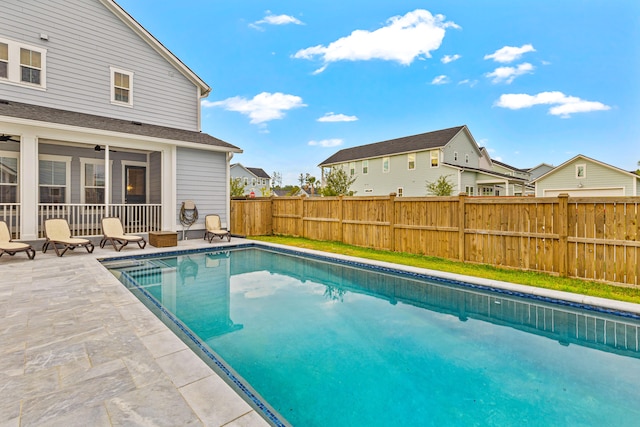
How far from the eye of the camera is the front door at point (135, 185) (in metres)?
12.2

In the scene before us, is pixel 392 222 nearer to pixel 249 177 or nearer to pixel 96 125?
pixel 96 125

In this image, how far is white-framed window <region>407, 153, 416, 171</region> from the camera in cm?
2588

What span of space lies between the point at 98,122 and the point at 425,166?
21.7 meters

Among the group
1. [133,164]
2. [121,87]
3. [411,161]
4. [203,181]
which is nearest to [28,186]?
[133,164]

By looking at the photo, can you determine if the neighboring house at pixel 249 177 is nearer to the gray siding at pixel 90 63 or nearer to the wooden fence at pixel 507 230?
the gray siding at pixel 90 63

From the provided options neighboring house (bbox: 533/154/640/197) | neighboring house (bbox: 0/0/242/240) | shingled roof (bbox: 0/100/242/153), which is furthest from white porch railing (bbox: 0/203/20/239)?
neighboring house (bbox: 533/154/640/197)

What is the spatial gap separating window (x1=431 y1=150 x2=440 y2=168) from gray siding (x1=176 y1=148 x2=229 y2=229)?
17.6m

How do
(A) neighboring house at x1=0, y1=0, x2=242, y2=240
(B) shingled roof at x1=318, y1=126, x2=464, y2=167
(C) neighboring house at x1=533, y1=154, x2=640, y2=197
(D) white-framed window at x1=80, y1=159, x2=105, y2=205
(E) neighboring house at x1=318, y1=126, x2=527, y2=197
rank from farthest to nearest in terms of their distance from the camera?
(B) shingled roof at x1=318, y1=126, x2=464, y2=167
(E) neighboring house at x1=318, y1=126, x2=527, y2=197
(C) neighboring house at x1=533, y1=154, x2=640, y2=197
(D) white-framed window at x1=80, y1=159, x2=105, y2=205
(A) neighboring house at x1=0, y1=0, x2=242, y2=240

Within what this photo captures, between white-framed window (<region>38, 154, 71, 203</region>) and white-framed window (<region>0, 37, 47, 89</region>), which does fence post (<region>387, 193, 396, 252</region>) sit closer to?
white-framed window (<region>38, 154, 71, 203</region>)

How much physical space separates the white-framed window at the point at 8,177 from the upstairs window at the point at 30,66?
8.26 feet

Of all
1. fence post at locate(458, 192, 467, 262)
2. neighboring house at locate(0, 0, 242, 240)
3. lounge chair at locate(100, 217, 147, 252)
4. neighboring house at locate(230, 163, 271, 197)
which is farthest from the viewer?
neighboring house at locate(230, 163, 271, 197)

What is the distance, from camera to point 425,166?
82.2 feet

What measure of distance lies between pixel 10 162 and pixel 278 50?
16.8 metres

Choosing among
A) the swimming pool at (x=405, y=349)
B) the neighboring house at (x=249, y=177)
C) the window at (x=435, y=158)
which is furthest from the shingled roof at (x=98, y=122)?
the neighboring house at (x=249, y=177)
